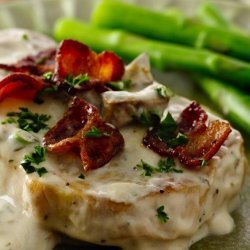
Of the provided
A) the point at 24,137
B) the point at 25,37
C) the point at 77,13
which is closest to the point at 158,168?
the point at 24,137

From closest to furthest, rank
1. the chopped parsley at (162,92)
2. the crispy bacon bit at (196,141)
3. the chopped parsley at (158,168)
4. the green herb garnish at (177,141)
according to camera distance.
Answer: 1. the chopped parsley at (158,168)
2. the crispy bacon bit at (196,141)
3. the green herb garnish at (177,141)
4. the chopped parsley at (162,92)

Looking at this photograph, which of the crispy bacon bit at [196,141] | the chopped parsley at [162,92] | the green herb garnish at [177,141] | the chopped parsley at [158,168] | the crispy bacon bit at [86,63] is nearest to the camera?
the chopped parsley at [158,168]

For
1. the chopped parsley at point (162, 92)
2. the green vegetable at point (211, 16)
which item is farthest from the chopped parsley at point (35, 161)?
the green vegetable at point (211, 16)

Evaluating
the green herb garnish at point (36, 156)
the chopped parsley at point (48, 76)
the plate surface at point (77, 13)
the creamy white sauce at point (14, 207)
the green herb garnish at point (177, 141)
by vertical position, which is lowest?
the plate surface at point (77, 13)

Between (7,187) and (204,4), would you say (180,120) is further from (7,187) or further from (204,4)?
(204,4)

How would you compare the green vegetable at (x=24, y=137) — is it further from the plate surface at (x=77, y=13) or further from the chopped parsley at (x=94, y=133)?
the plate surface at (x=77, y=13)

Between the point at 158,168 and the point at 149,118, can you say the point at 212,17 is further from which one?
the point at 158,168
